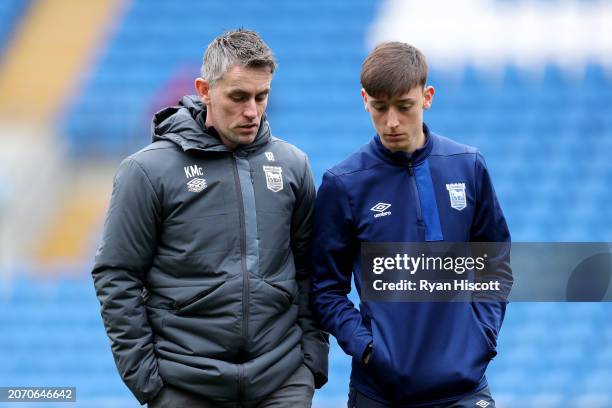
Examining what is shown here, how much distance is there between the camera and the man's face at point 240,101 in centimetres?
Answer: 253

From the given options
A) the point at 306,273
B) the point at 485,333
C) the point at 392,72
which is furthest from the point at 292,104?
the point at 485,333

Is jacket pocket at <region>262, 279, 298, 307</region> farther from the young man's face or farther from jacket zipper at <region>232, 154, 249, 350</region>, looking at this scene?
the young man's face

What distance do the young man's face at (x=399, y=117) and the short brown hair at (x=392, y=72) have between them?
2 centimetres

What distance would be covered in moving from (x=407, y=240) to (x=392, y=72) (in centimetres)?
43

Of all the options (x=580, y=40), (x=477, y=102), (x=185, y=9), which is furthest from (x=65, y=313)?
(x=580, y=40)

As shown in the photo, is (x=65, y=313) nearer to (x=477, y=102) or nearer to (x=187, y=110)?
(x=477, y=102)

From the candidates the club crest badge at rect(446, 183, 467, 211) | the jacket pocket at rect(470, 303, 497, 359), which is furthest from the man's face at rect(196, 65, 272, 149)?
the jacket pocket at rect(470, 303, 497, 359)

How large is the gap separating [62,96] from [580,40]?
3.54m

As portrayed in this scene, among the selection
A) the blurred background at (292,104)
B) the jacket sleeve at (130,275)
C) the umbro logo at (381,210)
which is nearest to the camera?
the jacket sleeve at (130,275)

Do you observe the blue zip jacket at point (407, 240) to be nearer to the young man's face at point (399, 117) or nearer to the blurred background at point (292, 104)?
the young man's face at point (399, 117)

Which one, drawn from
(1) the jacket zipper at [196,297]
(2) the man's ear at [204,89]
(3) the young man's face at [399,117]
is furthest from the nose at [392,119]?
(1) the jacket zipper at [196,297]

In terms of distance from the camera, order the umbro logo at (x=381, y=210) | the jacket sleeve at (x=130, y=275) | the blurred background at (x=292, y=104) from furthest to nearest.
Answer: the blurred background at (x=292, y=104), the umbro logo at (x=381, y=210), the jacket sleeve at (x=130, y=275)

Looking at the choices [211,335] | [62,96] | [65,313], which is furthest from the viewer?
[62,96]

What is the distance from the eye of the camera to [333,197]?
104 inches
